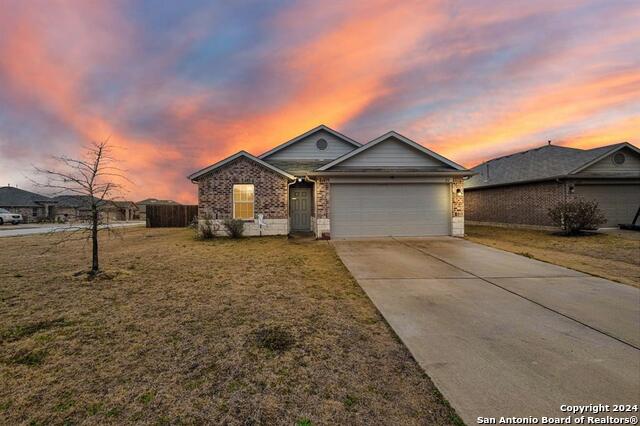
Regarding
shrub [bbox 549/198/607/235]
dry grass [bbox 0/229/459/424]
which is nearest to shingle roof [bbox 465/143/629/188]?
shrub [bbox 549/198/607/235]

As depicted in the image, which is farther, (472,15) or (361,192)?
(361,192)

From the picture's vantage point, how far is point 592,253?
9430 millimetres

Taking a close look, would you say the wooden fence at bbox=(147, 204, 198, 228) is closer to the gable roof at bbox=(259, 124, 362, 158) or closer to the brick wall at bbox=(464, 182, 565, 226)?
the gable roof at bbox=(259, 124, 362, 158)

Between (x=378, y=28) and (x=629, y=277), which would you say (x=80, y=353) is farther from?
(x=378, y=28)

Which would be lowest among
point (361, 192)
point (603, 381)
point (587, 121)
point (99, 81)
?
point (603, 381)

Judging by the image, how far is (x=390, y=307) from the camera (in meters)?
4.34

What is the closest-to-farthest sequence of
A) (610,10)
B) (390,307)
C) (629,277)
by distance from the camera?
1. (390,307)
2. (629,277)
3. (610,10)

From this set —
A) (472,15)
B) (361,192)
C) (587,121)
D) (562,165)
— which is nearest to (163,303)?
(361,192)

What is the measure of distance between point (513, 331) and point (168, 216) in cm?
2572

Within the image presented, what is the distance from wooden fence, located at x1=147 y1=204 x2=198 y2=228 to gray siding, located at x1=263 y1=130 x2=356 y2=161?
1196 centimetres

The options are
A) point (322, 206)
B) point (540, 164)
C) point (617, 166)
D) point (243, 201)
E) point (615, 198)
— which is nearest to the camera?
point (322, 206)

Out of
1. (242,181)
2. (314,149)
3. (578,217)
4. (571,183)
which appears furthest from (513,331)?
(571,183)

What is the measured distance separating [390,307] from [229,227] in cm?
1047

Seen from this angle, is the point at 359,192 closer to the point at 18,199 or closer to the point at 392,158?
the point at 392,158
